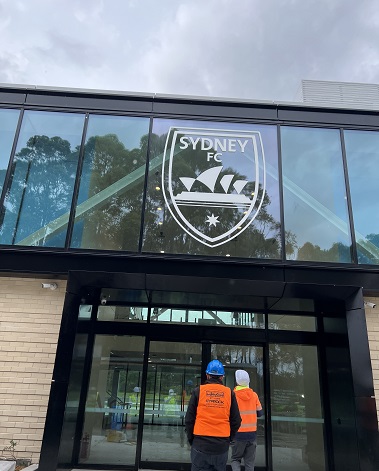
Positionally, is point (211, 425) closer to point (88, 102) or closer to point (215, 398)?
point (215, 398)

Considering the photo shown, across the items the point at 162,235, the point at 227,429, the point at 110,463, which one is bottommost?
the point at 110,463

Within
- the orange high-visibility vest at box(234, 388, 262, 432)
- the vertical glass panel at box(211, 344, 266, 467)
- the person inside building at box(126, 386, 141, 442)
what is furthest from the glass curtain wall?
the person inside building at box(126, 386, 141, 442)

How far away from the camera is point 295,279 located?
716cm

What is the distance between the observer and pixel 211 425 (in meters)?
4.08

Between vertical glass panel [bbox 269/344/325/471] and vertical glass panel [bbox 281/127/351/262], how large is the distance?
81.6 inches

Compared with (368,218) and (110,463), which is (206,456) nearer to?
(110,463)

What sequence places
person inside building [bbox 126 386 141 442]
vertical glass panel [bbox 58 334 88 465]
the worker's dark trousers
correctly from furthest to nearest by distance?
Answer: person inside building [bbox 126 386 141 442] < vertical glass panel [bbox 58 334 88 465] < the worker's dark trousers

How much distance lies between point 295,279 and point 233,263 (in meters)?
1.15

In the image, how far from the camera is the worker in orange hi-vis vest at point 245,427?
584 centimetres

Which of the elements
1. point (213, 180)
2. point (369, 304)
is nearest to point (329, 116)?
point (213, 180)

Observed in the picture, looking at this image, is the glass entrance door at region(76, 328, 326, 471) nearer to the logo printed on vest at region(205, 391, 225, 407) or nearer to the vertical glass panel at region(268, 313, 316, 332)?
the vertical glass panel at region(268, 313, 316, 332)

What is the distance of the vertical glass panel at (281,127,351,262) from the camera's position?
753 cm

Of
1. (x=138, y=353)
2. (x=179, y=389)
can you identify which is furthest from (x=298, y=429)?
(x=138, y=353)

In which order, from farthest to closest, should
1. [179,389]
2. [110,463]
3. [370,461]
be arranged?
[179,389]
[110,463]
[370,461]
